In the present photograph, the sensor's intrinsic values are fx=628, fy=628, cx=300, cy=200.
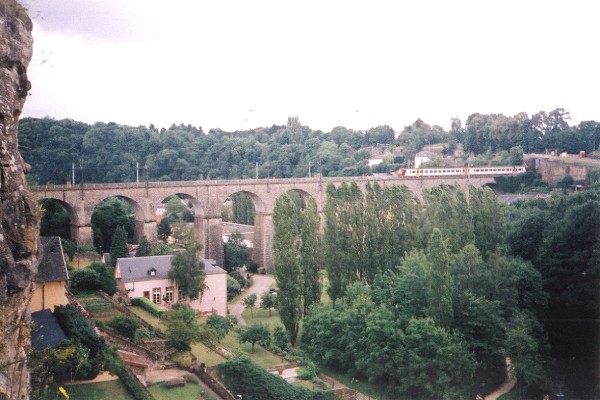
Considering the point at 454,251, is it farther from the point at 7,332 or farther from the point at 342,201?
the point at 7,332

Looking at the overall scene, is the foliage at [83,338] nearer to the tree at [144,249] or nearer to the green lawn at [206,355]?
the green lawn at [206,355]

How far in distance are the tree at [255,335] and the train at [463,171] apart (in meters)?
29.7

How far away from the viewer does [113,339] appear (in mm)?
18000

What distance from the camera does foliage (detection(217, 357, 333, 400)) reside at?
16750mm

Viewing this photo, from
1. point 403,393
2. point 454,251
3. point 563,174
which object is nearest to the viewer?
point 403,393

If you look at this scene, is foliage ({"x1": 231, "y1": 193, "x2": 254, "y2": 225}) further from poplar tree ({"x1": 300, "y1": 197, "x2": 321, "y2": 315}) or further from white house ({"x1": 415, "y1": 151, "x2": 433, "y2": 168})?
poplar tree ({"x1": 300, "y1": 197, "x2": 321, "y2": 315})

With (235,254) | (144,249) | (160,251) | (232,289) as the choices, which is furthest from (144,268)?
(235,254)

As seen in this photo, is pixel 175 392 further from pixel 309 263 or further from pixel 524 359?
pixel 524 359

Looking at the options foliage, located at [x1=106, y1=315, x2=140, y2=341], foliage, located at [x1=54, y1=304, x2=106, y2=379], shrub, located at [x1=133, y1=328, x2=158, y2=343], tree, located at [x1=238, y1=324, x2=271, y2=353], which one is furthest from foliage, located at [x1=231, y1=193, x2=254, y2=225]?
foliage, located at [x1=54, y1=304, x2=106, y2=379]

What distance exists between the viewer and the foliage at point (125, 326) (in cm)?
1914

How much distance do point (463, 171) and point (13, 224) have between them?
4820cm

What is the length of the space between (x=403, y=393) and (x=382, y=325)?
2016 millimetres

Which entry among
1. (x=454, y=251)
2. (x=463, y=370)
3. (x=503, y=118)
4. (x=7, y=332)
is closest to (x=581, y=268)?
(x=454, y=251)

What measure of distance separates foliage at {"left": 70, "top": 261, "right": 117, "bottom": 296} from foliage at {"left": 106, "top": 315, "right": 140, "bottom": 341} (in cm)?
531
